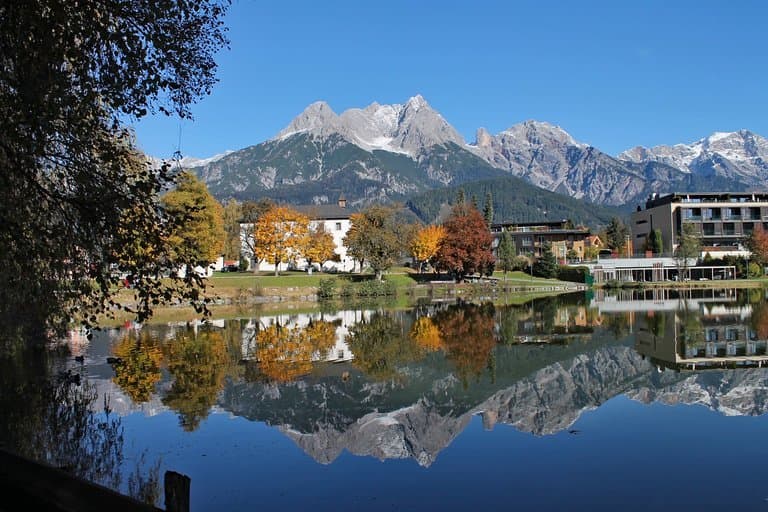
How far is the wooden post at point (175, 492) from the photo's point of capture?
6.60 meters

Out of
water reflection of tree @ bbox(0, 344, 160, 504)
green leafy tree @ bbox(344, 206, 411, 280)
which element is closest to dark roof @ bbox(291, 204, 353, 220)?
green leafy tree @ bbox(344, 206, 411, 280)

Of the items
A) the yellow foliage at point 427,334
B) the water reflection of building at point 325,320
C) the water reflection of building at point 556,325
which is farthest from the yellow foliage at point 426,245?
the yellow foliage at point 427,334

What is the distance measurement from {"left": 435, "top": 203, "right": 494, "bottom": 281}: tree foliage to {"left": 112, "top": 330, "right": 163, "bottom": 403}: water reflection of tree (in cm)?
5460

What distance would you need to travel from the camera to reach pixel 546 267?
101625 millimetres

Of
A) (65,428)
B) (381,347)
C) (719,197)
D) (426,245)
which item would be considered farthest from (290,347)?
(719,197)

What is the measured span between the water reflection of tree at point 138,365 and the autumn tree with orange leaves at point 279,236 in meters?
52.1

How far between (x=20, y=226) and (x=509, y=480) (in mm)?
8840

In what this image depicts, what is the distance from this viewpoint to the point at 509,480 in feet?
39.7

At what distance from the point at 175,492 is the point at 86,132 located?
19.9 feet

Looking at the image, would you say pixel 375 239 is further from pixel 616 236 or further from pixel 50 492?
pixel 616 236

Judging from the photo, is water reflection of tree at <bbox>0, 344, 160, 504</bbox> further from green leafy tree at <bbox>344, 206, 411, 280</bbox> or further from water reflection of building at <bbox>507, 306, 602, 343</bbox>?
green leafy tree at <bbox>344, 206, 411, 280</bbox>

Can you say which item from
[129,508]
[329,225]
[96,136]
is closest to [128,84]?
[96,136]

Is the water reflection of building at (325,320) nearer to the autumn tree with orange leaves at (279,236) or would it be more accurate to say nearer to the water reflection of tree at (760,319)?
the water reflection of tree at (760,319)

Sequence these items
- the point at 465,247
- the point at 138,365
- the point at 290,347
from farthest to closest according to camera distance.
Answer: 1. the point at 465,247
2. the point at 290,347
3. the point at 138,365
